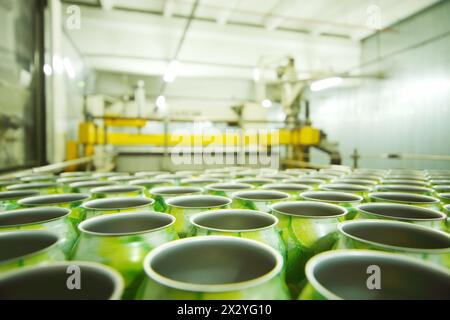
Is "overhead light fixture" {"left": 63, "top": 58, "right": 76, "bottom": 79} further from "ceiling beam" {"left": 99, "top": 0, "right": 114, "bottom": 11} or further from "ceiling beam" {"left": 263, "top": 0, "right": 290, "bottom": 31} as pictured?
"ceiling beam" {"left": 263, "top": 0, "right": 290, "bottom": 31}

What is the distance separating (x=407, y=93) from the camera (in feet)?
18.2

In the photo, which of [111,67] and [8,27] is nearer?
[8,27]

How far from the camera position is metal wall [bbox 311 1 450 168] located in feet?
15.6

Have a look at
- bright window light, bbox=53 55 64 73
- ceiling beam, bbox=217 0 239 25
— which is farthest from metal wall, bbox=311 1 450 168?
bright window light, bbox=53 55 64 73

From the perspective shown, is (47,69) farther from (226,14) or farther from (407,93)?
(407,93)

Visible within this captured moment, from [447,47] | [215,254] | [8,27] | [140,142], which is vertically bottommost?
[215,254]

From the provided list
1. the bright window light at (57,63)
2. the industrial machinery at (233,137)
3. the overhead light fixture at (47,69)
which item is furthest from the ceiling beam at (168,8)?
the overhead light fixture at (47,69)

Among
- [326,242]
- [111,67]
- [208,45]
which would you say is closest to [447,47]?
[208,45]

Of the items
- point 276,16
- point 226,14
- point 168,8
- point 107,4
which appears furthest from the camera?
point 276,16

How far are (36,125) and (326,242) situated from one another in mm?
3388

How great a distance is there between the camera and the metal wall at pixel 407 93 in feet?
15.6

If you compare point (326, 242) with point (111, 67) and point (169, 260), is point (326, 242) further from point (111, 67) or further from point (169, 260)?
point (111, 67)

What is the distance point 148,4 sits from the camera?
4.64m

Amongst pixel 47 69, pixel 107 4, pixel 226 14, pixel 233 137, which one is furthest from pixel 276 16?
pixel 47 69
